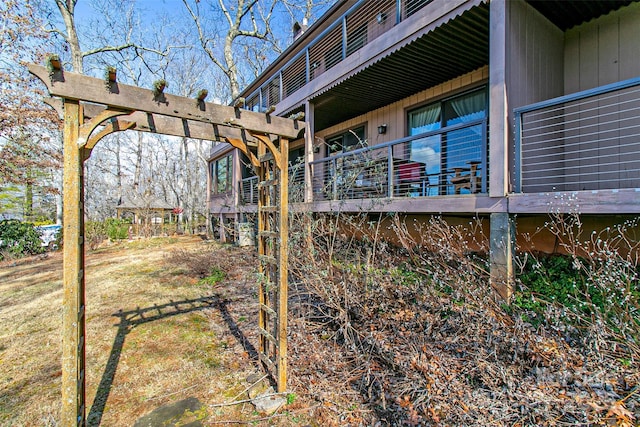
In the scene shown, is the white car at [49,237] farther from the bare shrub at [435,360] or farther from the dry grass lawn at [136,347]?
the bare shrub at [435,360]

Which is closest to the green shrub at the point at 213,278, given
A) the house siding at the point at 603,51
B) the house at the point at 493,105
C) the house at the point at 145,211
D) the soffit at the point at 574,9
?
the house at the point at 493,105

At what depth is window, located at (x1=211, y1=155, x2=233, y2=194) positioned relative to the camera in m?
15.5

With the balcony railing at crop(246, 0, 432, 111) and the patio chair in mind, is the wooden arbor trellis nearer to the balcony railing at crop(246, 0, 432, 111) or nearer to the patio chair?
the patio chair

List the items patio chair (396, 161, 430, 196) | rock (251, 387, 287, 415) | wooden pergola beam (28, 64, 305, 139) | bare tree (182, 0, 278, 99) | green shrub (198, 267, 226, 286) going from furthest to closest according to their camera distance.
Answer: bare tree (182, 0, 278, 99)
green shrub (198, 267, 226, 286)
patio chair (396, 161, 430, 196)
rock (251, 387, 287, 415)
wooden pergola beam (28, 64, 305, 139)

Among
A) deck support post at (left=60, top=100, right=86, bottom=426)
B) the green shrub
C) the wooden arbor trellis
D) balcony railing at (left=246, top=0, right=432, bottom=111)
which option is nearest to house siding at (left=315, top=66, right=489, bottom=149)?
balcony railing at (left=246, top=0, right=432, bottom=111)

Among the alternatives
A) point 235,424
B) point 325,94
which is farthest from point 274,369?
point 325,94

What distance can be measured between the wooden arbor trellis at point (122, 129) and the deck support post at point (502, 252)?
10.1 feet

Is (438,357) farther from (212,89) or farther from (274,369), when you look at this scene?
(212,89)

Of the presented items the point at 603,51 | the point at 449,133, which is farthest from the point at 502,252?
the point at 603,51

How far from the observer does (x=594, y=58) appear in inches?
213

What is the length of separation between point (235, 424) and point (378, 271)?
2.80m

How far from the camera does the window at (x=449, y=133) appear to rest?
649cm

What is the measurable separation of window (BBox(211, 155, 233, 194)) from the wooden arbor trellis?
12.3 meters

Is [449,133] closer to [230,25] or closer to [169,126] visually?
[169,126]
